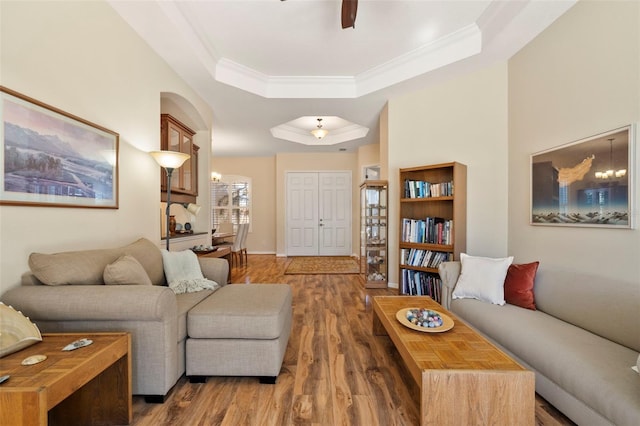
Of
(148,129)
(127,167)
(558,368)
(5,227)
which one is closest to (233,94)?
(148,129)

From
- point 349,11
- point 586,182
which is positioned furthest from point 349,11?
point 586,182

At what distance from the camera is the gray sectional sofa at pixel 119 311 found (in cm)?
147

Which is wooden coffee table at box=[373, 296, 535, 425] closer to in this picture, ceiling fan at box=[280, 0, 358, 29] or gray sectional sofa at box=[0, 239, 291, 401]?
gray sectional sofa at box=[0, 239, 291, 401]

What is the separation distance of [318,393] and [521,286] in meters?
1.82

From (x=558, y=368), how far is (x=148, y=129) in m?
3.68

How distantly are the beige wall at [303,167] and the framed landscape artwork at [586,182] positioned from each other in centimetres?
472

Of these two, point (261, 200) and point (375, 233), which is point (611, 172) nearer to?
point (375, 233)

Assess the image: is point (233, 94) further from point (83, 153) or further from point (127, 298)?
point (127, 298)

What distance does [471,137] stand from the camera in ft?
11.5

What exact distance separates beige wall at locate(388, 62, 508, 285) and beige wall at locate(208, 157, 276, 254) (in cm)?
438

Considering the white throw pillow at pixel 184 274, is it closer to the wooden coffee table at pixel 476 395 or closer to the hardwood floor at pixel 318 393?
the hardwood floor at pixel 318 393

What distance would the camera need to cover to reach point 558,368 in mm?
1450

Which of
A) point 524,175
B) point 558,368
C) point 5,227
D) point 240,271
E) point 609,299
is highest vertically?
point 524,175

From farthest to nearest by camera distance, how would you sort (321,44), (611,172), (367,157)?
(367,157)
(321,44)
(611,172)
